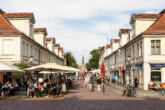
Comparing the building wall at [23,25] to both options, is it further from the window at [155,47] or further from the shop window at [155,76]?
the shop window at [155,76]

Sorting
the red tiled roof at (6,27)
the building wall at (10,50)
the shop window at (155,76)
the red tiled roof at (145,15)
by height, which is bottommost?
the shop window at (155,76)

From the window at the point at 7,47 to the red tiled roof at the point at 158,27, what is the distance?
1485 cm

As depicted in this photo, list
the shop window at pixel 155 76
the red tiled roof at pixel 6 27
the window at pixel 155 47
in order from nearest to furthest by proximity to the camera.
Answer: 1. the red tiled roof at pixel 6 27
2. the shop window at pixel 155 76
3. the window at pixel 155 47

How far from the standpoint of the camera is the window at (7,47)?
2684cm

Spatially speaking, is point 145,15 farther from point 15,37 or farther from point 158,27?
point 15,37

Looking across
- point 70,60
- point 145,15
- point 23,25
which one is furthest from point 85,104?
point 70,60

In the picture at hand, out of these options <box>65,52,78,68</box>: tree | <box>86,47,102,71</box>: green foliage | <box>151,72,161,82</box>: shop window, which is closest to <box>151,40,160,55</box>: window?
<box>151,72,161,82</box>: shop window

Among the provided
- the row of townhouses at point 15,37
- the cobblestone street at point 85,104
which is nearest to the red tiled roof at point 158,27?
the cobblestone street at point 85,104

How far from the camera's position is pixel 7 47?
26.9 meters

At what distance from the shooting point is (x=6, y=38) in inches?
1054

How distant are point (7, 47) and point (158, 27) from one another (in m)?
17.1

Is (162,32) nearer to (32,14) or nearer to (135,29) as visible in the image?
(135,29)

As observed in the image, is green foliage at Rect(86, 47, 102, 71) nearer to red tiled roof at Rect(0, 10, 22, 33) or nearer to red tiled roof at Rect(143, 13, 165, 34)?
red tiled roof at Rect(143, 13, 165, 34)

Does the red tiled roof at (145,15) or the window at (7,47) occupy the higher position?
the red tiled roof at (145,15)
